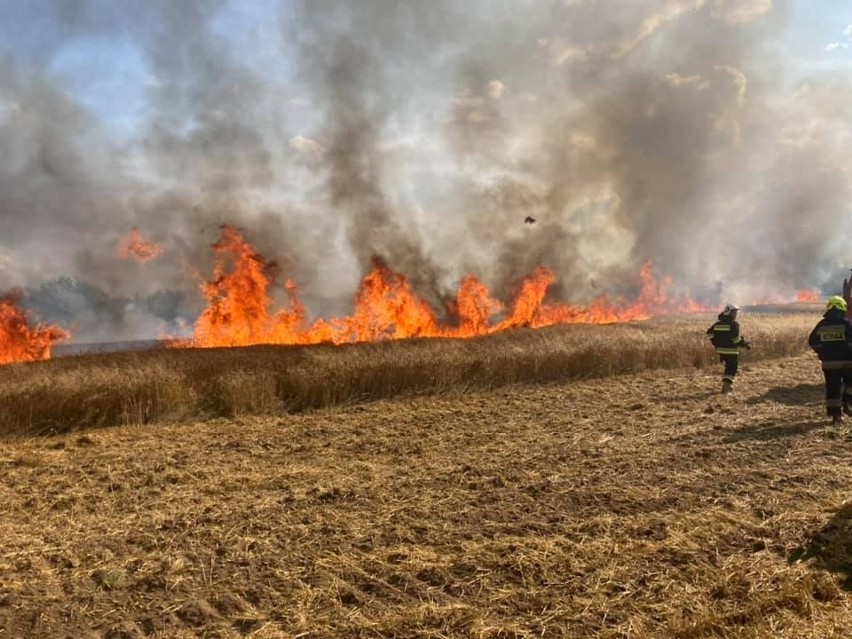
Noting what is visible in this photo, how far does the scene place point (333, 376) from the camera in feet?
46.7

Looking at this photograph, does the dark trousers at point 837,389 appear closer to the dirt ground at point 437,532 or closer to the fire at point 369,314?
the dirt ground at point 437,532

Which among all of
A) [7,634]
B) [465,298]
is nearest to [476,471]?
[7,634]

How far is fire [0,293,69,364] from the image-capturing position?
2372cm

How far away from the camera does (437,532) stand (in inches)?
242

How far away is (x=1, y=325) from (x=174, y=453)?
1909 centimetres

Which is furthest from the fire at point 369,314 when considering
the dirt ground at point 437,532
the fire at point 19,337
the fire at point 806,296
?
the fire at point 806,296

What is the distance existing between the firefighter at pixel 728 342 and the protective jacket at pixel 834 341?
293cm

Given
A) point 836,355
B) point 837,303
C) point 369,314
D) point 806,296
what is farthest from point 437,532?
point 806,296

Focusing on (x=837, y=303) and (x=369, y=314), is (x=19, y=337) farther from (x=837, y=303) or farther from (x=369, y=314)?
(x=837, y=303)

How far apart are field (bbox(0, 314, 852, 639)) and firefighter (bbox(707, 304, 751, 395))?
27.4 inches

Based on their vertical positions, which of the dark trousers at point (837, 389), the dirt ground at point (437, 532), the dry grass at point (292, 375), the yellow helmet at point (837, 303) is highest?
the yellow helmet at point (837, 303)

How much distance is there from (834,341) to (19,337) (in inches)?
1101

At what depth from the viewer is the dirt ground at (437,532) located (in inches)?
179

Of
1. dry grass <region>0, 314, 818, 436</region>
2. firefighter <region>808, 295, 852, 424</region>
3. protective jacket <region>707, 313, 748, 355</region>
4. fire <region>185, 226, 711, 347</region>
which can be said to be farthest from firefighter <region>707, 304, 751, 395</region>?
fire <region>185, 226, 711, 347</region>
